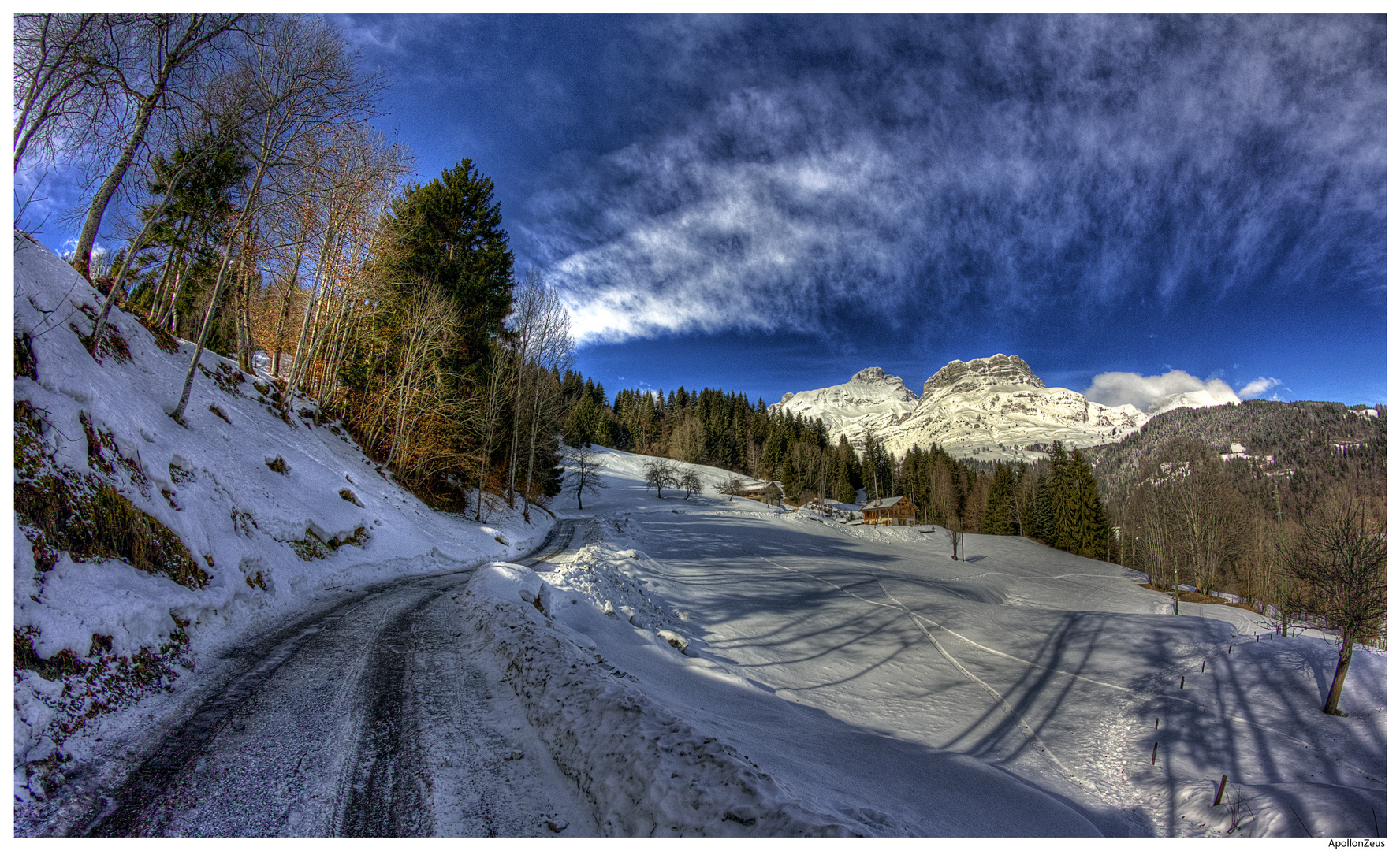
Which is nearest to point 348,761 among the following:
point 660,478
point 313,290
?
point 313,290

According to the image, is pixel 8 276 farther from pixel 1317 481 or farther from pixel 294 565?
pixel 1317 481

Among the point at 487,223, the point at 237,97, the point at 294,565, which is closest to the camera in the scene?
the point at 294,565

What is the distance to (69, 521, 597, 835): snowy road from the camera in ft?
9.90

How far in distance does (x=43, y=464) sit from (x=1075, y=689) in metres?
21.6

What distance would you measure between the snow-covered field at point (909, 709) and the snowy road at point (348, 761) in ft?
1.39

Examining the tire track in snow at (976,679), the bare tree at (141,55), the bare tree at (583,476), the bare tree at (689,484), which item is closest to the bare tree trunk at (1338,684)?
the tire track in snow at (976,679)

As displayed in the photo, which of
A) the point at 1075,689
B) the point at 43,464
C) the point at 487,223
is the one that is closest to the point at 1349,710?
the point at 1075,689

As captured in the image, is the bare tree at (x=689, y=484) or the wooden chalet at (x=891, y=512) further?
the wooden chalet at (x=891, y=512)

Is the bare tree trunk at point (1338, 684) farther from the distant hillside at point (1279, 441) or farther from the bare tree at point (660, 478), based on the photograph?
the distant hillside at point (1279, 441)

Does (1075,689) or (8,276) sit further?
(1075,689)

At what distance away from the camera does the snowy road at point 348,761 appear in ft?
9.90

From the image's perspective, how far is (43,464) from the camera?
5523 millimetres

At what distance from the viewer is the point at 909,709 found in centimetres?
1082

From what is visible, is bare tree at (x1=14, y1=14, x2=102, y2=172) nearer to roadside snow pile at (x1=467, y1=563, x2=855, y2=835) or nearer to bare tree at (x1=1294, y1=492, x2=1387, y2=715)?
roadside snow pile at (x1=467, y1=563, x2=855, y2=835)
